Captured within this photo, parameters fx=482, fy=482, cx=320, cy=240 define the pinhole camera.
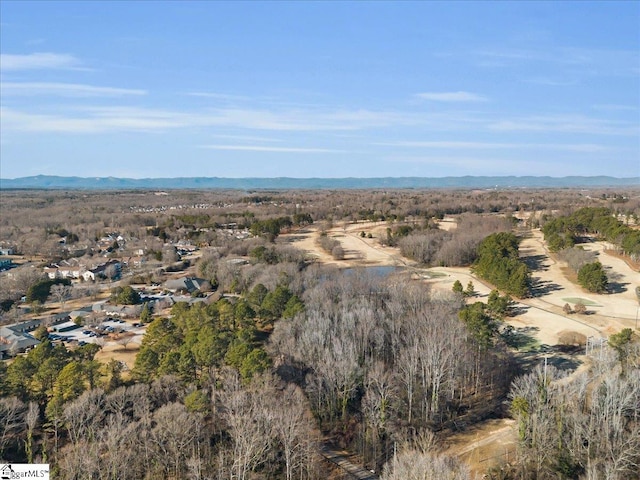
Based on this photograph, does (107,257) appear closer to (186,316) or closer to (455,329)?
(186,316)

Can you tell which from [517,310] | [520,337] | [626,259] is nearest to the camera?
[520,337]

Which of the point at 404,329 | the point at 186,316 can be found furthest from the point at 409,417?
the point at 186,316

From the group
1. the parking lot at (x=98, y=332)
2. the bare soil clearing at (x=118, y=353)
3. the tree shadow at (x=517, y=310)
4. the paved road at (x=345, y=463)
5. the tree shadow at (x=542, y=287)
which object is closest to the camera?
the paved road at (x=345, y=463)

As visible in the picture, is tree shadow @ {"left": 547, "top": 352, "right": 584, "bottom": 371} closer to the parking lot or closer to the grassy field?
the grassy field

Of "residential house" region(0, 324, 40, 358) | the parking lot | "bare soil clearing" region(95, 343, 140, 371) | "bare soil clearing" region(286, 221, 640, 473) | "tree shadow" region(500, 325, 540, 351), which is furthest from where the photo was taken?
the parking lot

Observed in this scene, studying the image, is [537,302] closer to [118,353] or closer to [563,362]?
[563,362]

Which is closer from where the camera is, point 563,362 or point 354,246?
point 563,362

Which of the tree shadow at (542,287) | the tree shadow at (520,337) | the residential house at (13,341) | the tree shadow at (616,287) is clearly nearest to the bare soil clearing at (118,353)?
the residential house at (13,341)

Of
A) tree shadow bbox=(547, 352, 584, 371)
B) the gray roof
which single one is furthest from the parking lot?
tree shadow bbox=(547, 352, 584, 371)

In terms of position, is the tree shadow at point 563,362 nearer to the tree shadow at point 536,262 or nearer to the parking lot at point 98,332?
the tree shadow at point 536,262

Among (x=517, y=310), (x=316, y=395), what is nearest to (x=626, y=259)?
(x=517, y=310)

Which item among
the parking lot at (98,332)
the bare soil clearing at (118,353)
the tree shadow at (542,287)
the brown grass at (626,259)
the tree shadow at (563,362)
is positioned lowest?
the parking lot at (98,332)

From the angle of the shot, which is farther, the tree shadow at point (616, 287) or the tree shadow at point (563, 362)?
the tree shadow at point (616, 287)
